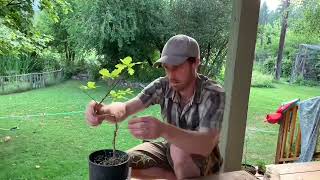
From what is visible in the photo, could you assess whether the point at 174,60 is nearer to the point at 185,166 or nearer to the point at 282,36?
the point at 185,166

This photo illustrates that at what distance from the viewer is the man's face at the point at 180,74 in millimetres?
1434

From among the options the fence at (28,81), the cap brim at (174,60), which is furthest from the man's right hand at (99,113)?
the fence at (28,81)

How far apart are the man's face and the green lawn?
1.07ft

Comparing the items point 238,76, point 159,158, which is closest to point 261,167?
point 238,76

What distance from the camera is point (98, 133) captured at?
5.93 ft

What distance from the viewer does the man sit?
130 cm

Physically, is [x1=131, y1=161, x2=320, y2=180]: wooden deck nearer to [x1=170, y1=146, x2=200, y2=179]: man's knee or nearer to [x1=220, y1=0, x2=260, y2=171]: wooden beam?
[x1=220, y1=0, x2=260, y2=171]: wooden beam

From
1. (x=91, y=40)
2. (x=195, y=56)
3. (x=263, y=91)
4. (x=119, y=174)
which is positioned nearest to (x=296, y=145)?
(x=263, y=91)

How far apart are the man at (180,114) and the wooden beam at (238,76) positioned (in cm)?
29

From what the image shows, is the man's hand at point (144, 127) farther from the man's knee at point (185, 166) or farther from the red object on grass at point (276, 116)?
the red object on grass at point (276, 116)

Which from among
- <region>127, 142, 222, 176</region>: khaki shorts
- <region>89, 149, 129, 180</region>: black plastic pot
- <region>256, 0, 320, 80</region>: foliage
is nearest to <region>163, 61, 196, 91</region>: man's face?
<region>127, 142, 222, 176</region>: khaki shorts

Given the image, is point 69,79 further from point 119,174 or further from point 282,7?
point 282,7

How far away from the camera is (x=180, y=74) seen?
1458 mm

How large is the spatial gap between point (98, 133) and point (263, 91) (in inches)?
38.7
